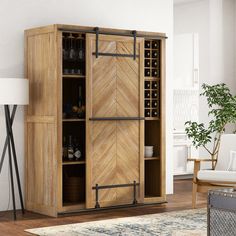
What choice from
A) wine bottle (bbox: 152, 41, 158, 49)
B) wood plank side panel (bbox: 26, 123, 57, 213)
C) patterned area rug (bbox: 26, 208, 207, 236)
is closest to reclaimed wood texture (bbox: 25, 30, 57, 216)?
wood plank side panel (bbox: 26, 123, 57, 213)

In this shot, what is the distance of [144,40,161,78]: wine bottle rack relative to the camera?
804 cm

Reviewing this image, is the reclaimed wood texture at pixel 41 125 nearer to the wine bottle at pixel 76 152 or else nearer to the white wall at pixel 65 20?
the white wall at pixel 65 20

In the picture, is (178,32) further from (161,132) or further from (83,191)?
(83,191)

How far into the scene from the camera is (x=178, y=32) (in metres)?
10.9

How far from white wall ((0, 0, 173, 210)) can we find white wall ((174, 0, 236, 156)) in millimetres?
1888

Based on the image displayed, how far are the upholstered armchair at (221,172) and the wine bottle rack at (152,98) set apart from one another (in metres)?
0.77

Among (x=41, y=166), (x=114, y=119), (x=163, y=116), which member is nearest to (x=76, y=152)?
(x=41, y=166)

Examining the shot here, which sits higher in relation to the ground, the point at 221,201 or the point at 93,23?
the point at 93,23

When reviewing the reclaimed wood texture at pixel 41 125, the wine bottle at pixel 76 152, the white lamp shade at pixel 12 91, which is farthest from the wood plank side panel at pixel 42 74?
the wine bottle at pixel 76 152

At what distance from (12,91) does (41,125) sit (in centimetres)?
57

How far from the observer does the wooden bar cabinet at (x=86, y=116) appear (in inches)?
284

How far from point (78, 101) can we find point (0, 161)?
110cm

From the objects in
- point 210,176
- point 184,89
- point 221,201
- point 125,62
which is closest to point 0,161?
point 125,62

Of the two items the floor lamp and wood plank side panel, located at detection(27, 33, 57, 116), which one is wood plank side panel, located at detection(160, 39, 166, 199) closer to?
wood plank side panel, located at detection(27, 33, 57, 116)
